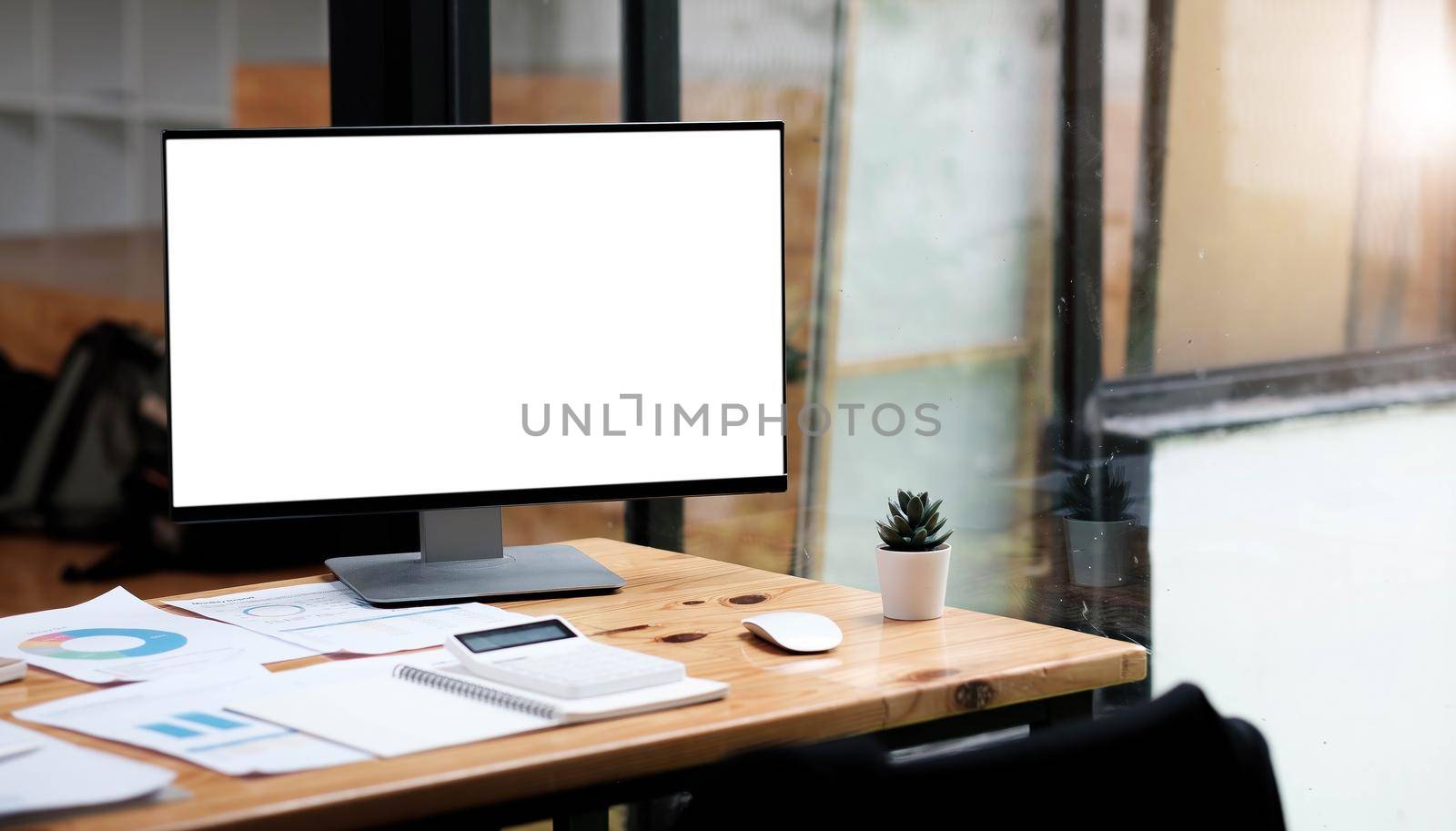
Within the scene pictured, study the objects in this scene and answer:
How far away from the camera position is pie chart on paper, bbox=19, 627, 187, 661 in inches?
46.7

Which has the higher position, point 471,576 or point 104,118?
point 104,118

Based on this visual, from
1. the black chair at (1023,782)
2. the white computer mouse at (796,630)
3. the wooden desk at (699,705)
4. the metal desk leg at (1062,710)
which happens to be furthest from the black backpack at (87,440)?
the black chair at (1023,782)

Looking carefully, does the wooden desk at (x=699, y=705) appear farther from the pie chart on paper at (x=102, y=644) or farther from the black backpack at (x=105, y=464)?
the black backpack at (x=105, y=464)

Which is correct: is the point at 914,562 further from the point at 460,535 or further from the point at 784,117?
the point at 784,117

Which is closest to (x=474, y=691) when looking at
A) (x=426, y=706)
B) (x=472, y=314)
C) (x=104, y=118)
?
(x=426, y=706)

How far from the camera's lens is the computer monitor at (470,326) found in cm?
135

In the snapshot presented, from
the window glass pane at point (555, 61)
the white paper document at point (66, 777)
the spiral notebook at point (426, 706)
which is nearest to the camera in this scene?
the white paper document at point (66, 777)

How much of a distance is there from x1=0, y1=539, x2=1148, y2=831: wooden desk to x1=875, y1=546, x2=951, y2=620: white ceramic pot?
18mm

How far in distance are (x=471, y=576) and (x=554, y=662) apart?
0.40 meters

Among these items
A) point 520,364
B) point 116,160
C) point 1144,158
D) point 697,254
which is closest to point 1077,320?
point 1144,158

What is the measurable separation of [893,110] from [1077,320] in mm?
406

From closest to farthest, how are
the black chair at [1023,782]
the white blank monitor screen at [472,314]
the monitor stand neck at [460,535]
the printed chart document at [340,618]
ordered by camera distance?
the black chair at [1023,782]
the printed chart document at [340,618]
the white blank monitor screen at [472,314]
the monitor stand neck at [460,535]

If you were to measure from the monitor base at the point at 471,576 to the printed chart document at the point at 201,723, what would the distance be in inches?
10.2

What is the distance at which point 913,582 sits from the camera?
1.29 metres
